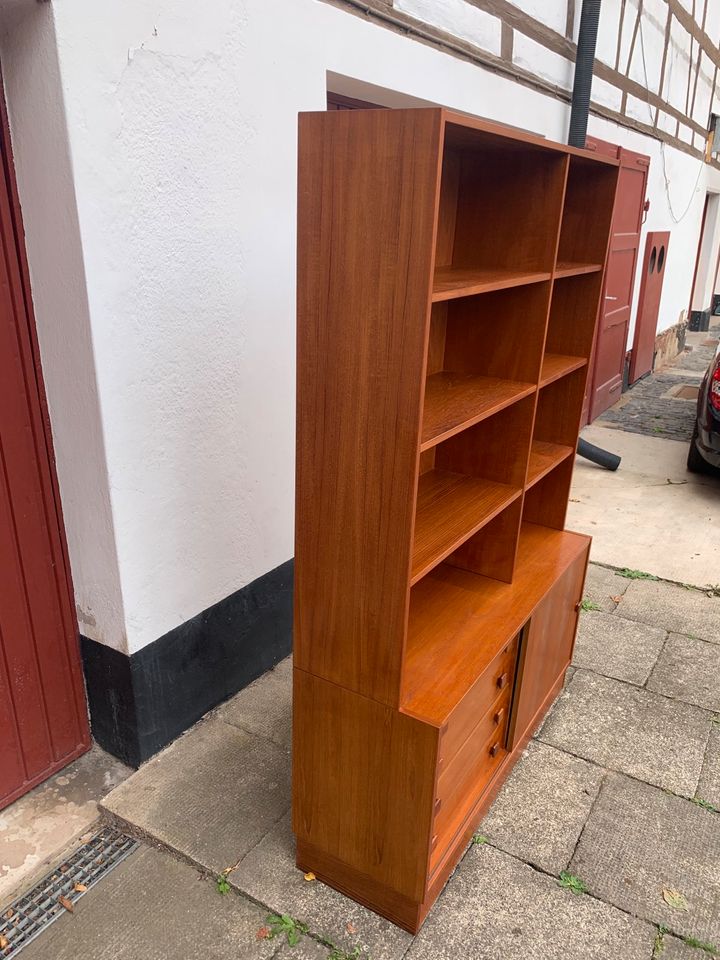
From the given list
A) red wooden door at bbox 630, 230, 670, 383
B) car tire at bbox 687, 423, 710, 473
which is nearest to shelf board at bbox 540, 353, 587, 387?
car tire at bbox 687, 423, 710, 473

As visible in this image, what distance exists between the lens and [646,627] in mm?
3635

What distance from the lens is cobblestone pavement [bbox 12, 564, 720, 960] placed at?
6.64 ft

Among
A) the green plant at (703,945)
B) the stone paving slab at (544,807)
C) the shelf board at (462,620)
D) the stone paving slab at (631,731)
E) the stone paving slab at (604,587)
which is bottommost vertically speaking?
the stone paving slab at (604,587)

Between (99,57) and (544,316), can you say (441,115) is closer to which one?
(544,316)

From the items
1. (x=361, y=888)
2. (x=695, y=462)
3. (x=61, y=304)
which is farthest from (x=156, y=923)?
(x=695, y=462)

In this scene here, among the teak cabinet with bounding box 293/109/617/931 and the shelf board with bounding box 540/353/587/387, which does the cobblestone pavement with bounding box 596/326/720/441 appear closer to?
the shelf board with bounding box 540/353/587/387

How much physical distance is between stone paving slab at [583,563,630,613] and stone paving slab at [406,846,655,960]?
6.06 feet

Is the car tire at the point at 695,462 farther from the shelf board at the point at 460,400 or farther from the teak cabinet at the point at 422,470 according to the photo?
the shelf board at the point at 460,400

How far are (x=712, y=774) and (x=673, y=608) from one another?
1.26m

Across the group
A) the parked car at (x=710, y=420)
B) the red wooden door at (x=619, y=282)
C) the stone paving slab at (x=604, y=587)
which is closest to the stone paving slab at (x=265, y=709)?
the stone paving slab at (x=604, y=587)

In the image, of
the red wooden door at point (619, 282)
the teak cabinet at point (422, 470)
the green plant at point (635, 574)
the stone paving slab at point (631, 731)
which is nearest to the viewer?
the teak cabinet at point (422, 470)

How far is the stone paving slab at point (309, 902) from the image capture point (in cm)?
203

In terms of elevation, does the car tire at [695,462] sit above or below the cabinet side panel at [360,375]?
below

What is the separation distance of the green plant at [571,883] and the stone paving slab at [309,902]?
0.52 m
